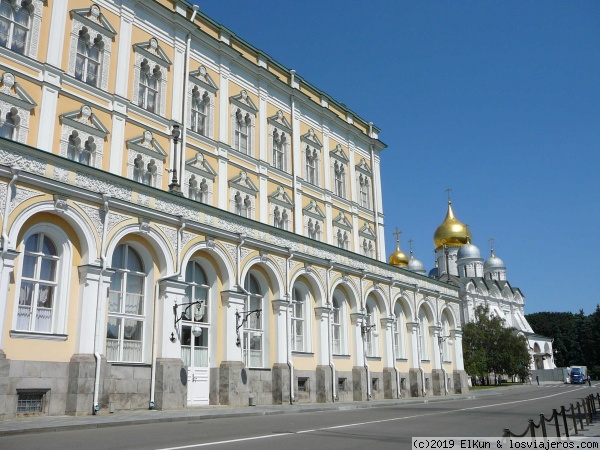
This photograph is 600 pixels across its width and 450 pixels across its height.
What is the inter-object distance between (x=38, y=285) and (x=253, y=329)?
9.86m

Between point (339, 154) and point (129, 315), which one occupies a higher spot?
point (339, 154)

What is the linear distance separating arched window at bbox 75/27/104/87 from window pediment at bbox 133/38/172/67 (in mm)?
1869

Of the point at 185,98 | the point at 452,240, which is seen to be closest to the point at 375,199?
the point at 185,98

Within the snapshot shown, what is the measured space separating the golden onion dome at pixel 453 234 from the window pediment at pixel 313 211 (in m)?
57.7

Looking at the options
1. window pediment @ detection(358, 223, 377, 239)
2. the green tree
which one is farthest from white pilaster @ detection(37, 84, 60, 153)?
the green tree

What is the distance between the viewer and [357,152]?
43.2m

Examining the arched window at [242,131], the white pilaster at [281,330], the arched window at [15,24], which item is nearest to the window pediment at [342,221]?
the arched window at [242,131]

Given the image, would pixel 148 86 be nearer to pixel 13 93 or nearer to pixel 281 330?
pixel 13 93

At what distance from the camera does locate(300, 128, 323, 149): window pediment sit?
3769 centimetres

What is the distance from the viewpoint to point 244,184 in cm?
3177

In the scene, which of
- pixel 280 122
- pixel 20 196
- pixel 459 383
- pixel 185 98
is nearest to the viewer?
pixel 20 196

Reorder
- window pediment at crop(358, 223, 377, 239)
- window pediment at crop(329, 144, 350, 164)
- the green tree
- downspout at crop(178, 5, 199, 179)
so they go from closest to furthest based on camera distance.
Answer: downspout at crop(178, 5, 199, 179) < window pediment at crop(329, 144, 350, 164) < window pediment at crop(358, 223, 377, 239) < the green tree

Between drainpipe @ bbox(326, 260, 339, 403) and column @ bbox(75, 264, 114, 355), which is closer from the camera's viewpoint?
column @ bbox(75, 264, 114, 355)

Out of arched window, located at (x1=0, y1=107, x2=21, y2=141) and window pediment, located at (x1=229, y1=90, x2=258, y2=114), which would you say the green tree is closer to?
window pediment, located at (x1=229, y1=90, x2=258, y2=114)
